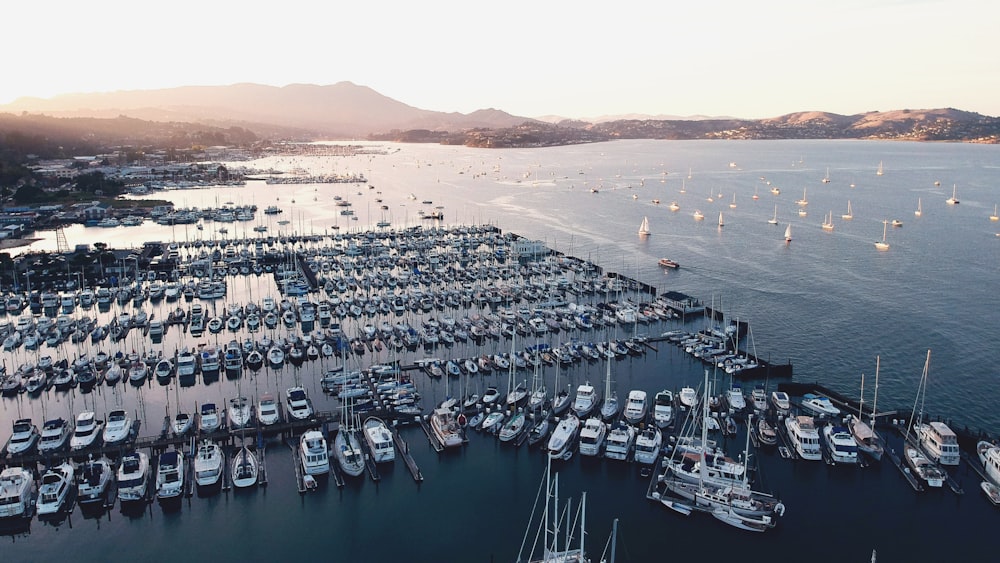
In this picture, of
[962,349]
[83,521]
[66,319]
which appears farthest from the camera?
[66,319]

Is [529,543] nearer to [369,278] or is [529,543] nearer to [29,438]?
[29,438]

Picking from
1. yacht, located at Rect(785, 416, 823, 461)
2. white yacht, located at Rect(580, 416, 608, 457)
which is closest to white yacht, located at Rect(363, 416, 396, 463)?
white yacht, located at Rect(580, 416, 608, 457)

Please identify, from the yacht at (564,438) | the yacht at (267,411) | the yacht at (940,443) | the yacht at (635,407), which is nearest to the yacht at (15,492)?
the yacht at (267,411)

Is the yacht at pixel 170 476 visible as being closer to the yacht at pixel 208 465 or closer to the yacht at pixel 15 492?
the yacht at pixel 208 465

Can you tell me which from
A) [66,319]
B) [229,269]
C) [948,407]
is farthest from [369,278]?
[948,407]

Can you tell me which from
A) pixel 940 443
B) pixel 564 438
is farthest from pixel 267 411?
pixel 940 443

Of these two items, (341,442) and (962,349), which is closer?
Result: (341,442)

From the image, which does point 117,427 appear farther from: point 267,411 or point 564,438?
point 564,438
